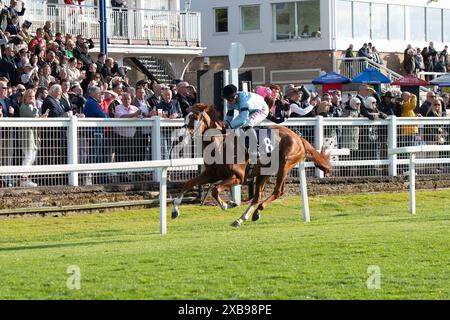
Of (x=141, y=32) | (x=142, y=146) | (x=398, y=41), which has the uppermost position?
(x=398, y=41)

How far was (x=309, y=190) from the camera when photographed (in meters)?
22.5

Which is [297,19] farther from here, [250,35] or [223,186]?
[223,186]

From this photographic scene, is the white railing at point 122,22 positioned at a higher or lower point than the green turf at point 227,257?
higher

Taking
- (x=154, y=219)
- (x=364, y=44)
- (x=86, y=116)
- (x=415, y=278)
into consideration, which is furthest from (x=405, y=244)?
(x=364, y=44)

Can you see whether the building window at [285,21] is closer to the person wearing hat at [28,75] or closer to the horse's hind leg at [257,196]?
the person wearing hat at [28,75]

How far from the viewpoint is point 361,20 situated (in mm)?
49875

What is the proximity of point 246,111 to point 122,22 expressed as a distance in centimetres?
1856

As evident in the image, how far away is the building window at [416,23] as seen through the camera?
52.5 metres

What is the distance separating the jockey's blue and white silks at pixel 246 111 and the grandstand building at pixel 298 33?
2960cm

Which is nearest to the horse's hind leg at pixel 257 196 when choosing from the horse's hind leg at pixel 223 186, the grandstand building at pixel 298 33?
the horse's hind leg at pixel 223 186

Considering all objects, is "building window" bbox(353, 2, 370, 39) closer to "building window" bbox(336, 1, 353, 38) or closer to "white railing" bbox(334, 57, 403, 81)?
"building window" bbox(336, 1, 353, 38)

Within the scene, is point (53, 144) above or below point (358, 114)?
below

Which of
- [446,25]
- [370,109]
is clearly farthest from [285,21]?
[370,109]
